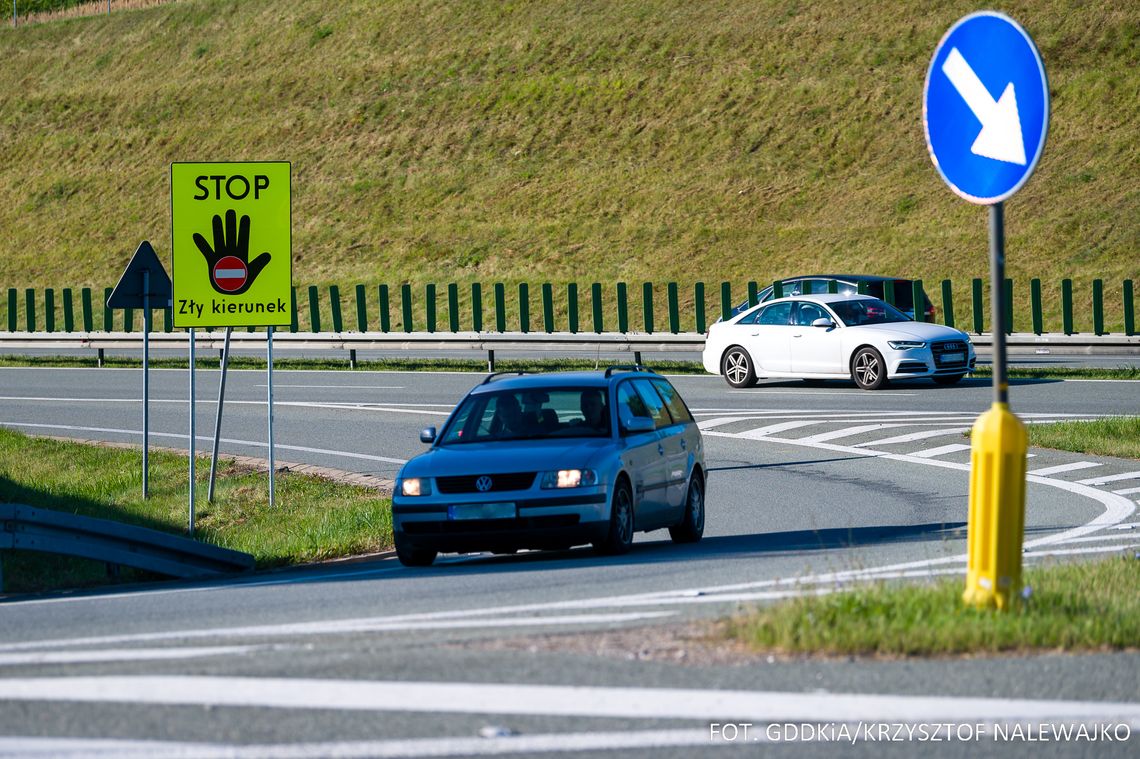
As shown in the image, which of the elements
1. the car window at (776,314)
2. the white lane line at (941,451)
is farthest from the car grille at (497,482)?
the car window at (776,314)

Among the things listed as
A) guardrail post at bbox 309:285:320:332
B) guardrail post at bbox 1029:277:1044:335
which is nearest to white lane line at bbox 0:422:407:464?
guardrail post at bbox 309:285:320:332

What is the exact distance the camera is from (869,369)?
2756cm

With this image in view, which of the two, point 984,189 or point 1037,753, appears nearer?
point 1037,753

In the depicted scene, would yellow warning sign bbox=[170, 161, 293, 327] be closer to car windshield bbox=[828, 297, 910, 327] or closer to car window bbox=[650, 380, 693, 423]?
car window bbox=[650, 380, 693, 423]

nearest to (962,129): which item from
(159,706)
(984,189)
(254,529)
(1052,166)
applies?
(984,189)

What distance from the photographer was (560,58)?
225 feet

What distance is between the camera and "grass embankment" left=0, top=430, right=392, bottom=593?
1424 centimetres

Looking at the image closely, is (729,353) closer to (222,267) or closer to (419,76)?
(222,267)

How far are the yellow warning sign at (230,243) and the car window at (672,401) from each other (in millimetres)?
3801

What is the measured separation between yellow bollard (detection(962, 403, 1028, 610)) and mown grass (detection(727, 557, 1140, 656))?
13cm

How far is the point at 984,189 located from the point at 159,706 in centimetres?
401

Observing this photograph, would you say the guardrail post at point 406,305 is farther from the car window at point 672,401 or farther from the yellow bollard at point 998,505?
the yellow bollard at point 998,505

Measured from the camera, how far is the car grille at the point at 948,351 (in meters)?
27.2

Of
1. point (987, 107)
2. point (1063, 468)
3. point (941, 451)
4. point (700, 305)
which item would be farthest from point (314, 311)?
point (987, 107)
